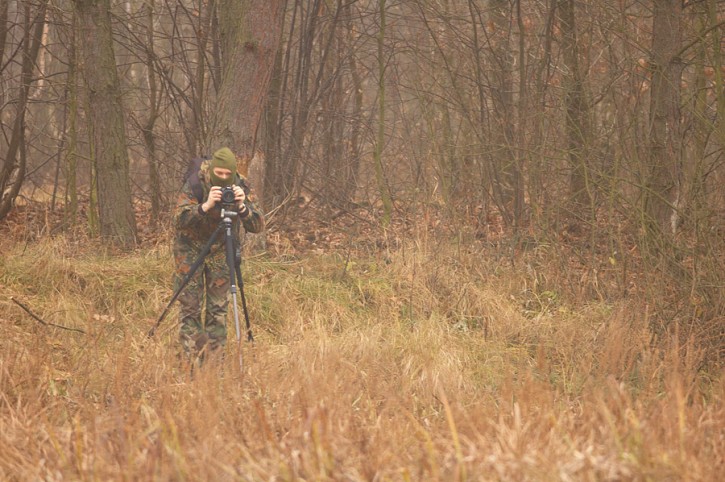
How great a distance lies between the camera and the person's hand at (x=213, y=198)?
567 centimetres

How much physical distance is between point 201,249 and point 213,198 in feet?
2.23

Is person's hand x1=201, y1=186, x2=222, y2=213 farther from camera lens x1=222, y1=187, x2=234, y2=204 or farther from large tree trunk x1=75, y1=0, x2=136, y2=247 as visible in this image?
large tree trunk x1=75, y1=0, x2=136, y2=247

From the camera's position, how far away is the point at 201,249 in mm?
6199

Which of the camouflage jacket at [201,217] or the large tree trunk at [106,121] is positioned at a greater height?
the large tree trunk at [106,121]

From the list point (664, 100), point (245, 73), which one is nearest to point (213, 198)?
point (245, 73)

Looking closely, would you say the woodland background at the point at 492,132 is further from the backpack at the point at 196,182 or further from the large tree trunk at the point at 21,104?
the backpack at the point at 196,182

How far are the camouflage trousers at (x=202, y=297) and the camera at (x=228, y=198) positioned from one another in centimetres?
58

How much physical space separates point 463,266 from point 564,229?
164cm

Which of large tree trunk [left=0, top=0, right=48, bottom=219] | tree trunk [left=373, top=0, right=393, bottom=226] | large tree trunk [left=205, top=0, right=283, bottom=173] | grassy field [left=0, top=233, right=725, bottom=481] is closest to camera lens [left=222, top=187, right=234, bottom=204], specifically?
grassy field [left=0, top=233, right=725, bottom=481]

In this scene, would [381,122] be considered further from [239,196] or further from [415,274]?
[239,196]

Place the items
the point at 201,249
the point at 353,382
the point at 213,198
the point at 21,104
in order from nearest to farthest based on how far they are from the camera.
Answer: the point at 353,382, the point at 213,198, the point at 201,249, the point at 21,104

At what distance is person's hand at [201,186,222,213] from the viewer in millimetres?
5668

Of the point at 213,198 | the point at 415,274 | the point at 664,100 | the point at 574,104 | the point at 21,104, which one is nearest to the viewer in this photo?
the point at 213,198

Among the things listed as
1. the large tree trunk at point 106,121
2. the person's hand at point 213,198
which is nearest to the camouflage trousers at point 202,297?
the person's hand at point 213,198
